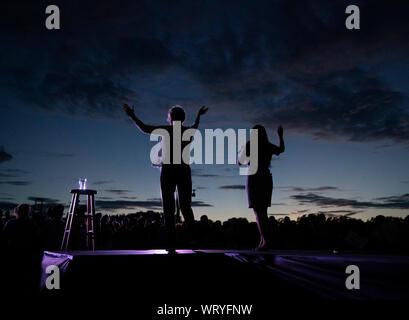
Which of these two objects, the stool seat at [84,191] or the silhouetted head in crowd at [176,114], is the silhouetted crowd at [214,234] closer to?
the stool seat at [84,191]

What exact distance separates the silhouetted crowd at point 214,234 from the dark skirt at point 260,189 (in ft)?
2.85

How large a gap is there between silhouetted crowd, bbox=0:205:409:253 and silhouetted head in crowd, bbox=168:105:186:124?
4.70 feet

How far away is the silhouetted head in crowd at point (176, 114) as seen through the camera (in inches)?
161

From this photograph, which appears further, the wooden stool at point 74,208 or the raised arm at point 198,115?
the wooden stool at point 74,208

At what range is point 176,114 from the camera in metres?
4.08

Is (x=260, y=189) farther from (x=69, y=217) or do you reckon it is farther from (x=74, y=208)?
(x=69, y=217)

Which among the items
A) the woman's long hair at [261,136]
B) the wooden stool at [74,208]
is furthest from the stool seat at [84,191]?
the woman's long hair at [261,136]

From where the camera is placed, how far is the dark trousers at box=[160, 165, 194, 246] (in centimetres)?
384

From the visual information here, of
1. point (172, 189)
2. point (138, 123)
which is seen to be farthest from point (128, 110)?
point (172, 189)

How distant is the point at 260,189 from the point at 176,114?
4.61ft

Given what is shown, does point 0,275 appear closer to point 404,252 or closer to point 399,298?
point 399,298

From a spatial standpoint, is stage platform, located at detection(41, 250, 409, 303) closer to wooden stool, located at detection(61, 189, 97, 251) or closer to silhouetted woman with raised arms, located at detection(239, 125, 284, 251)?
silhouetted woman with raised arms, located at detection(239, 125, 284, 251)
